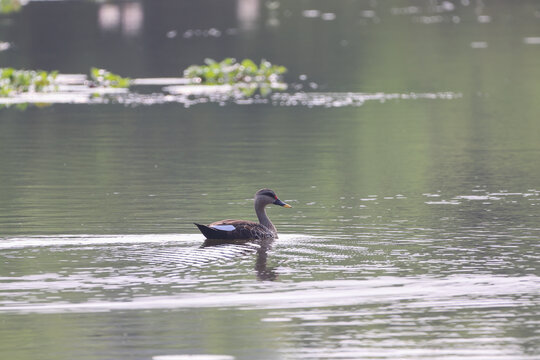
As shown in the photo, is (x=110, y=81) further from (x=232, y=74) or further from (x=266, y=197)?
(x=266, y=197)

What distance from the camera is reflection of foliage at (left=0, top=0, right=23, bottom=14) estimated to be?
3541 inches

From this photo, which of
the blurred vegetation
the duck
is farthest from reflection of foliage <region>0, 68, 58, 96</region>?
the duck

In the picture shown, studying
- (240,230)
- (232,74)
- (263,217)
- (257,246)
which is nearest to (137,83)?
(232,74)

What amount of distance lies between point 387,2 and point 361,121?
7026 centimetres

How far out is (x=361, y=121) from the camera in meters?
32.4

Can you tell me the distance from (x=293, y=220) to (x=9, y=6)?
7635 cm

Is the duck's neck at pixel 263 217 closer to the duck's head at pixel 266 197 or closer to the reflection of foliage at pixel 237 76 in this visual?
the duck's head at pixel 266 197

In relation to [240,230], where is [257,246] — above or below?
below

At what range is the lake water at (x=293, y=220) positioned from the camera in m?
12.3

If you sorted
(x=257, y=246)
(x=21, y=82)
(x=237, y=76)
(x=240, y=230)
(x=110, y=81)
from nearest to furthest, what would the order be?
(x=257, y=246) → (x=240, y=230) → (x=21, y=82) → (x=110, y=81) → (x=237, y=76)

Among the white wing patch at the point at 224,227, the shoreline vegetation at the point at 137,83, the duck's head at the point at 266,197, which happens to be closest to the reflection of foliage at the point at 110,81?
the shoreline vegetation at the point at 137,83

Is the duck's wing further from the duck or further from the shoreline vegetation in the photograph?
the shoreline vegetation

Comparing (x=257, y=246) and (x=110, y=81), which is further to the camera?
(x=110, y=81)

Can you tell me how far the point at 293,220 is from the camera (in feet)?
62.1
